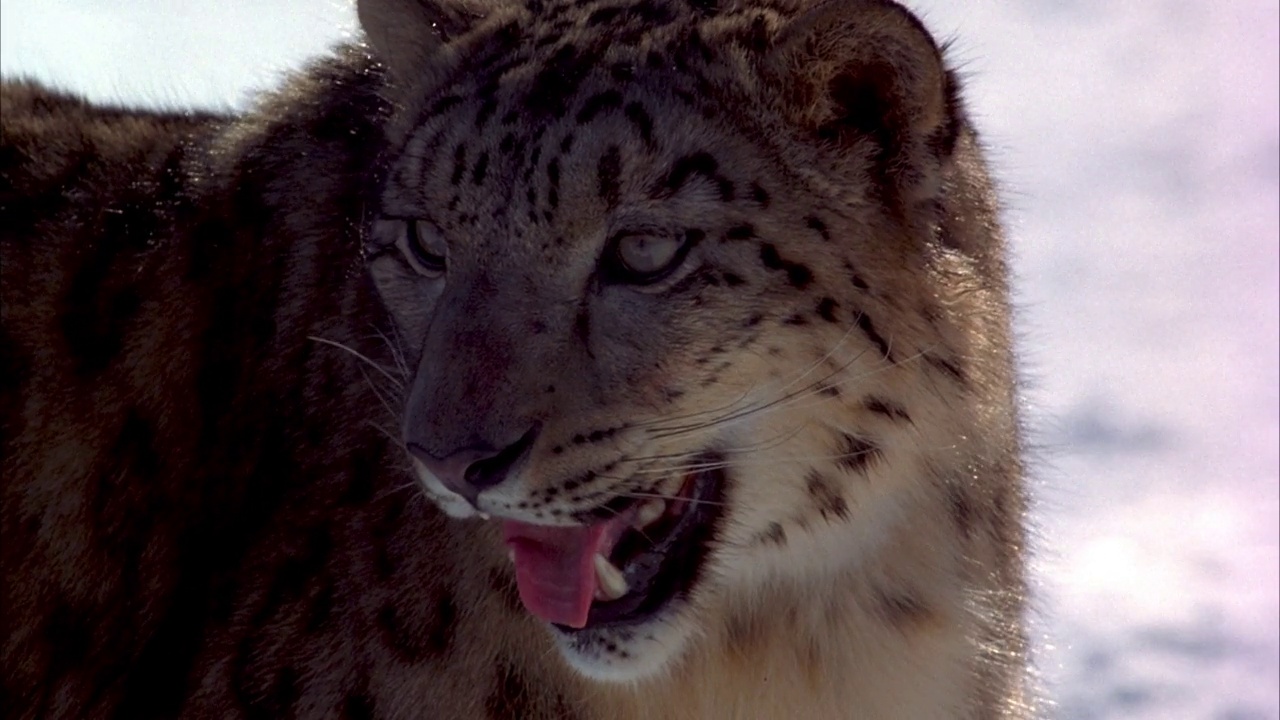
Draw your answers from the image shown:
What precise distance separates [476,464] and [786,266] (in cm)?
81

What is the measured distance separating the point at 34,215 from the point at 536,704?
2.10 m

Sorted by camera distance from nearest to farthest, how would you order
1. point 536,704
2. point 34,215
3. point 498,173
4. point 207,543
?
point 498,173 → point 536,704 → point 207,543 → point 34,215

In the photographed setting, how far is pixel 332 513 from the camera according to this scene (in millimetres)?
3852

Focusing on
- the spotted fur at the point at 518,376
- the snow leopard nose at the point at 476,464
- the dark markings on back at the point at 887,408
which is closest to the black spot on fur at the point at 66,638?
the spotted fur at the point at 518,376

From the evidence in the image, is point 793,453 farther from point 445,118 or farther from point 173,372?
point 173,372

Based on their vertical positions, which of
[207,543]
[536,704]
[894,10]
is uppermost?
[894,10]

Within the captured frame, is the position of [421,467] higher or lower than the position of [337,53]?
lower

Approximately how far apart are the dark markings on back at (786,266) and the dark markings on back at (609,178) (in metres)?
0.35

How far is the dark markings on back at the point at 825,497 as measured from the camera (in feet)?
11.6

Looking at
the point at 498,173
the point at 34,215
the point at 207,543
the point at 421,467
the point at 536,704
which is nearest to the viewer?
the point at 421,467

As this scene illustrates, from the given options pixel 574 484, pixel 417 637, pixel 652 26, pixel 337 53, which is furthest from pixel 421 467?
pixel 337 53

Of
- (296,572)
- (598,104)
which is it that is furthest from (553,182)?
(296,572)

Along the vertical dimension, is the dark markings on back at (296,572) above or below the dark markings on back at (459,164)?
below

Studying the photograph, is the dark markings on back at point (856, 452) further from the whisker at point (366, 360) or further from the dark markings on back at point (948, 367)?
the whisker at point (366, 360)
